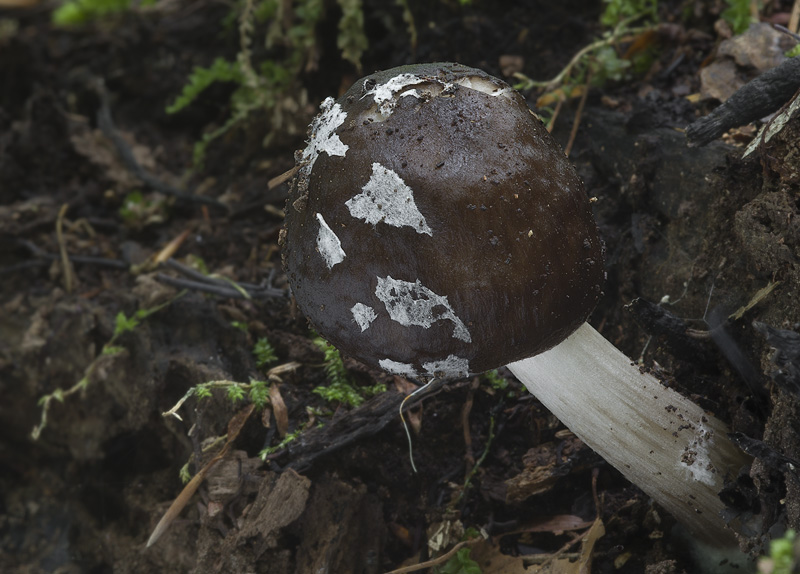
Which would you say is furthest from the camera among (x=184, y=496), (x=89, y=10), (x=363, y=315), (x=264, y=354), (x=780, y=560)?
(x=89, y=10)

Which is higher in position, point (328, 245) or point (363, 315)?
point (328, 245)

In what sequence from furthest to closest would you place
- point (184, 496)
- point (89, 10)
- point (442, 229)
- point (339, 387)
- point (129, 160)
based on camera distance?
point (89, 10) < point (129, 160) < point (339, 387) < point (184, 496) < point (442, 229)

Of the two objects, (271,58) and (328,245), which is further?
(271,58)

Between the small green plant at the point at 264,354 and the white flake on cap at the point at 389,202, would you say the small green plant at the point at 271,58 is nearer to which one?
the small green plant at the point at 264,354

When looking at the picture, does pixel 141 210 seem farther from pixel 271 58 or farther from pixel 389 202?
pixel 389 202

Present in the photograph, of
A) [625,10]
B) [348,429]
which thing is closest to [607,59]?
[625,10]

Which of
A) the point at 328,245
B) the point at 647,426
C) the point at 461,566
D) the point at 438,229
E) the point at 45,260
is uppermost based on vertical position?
the point at 438,229

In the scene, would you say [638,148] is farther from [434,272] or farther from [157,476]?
[157,476]
